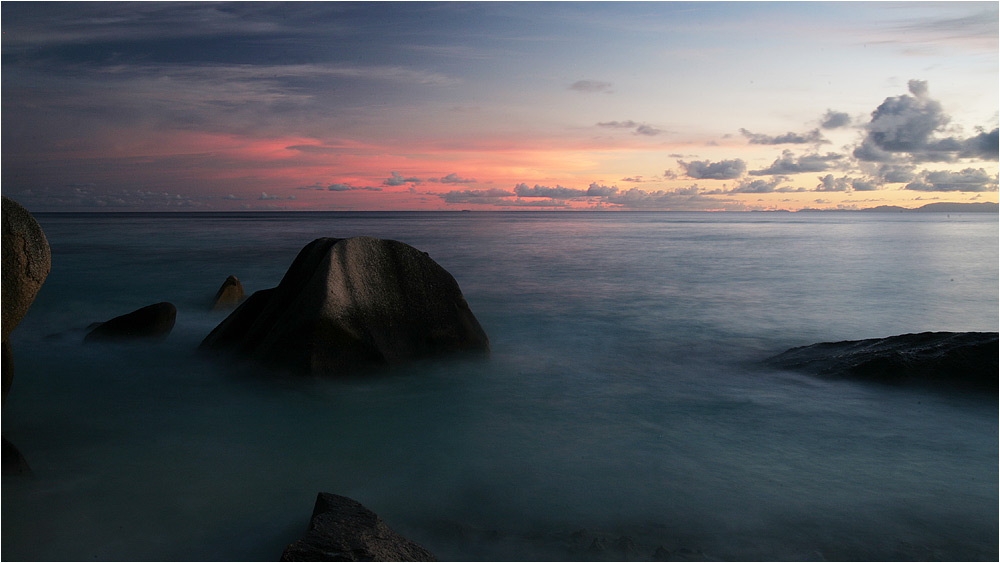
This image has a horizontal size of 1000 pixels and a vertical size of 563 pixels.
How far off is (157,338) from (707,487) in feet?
24.8

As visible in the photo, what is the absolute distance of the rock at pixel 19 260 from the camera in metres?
4.38

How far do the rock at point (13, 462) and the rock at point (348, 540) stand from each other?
7.74 ft

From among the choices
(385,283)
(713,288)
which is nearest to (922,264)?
(713,288)

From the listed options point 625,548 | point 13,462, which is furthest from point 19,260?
point 625,548

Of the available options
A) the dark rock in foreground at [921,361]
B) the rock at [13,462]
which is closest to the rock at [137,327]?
the rock at [13,462]

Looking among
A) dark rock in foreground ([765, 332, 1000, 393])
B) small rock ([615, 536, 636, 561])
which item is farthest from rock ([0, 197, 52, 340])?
dark rock in foreground ([765, 332, 1000, 393])

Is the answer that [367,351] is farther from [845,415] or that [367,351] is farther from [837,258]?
[837,258]

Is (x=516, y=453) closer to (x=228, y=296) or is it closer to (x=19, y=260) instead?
(x=19, y=260)

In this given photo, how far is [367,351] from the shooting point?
6.67 m

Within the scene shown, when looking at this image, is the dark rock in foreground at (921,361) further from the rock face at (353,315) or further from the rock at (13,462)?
the rock at (13,462)

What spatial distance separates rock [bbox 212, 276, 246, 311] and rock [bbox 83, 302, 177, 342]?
2.39 m

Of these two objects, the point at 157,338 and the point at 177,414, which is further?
the point at 157,338

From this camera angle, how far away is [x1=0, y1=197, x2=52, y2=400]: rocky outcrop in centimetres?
438

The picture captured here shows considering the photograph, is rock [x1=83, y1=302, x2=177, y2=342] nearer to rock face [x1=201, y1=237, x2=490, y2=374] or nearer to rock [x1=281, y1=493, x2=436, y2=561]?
rock face [x1=201, y1=237, x2=490, y2=374]
